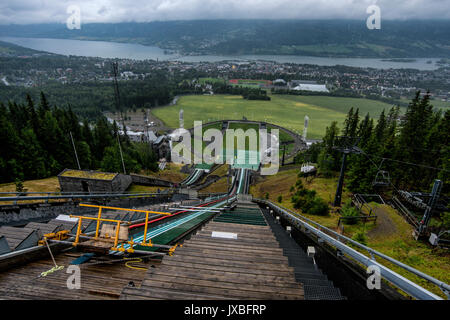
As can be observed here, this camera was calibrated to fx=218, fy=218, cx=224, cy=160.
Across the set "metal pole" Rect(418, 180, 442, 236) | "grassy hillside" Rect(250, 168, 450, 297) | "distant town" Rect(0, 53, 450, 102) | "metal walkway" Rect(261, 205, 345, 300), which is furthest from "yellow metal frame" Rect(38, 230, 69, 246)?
"distant town" Rect(0, 53, 450, 102)

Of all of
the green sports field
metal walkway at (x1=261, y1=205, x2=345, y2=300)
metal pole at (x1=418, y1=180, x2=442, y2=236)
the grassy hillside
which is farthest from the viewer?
the green sports field

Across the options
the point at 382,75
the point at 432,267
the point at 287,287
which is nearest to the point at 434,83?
the point at 382,75

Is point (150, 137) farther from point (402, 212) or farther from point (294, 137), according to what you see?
point (402, 212)


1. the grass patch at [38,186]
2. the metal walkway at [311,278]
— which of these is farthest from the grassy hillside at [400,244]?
the grass patch at [38,186]

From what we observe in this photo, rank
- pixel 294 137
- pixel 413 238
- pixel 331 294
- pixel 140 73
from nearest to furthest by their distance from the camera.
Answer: pixel 331 294 → pixel 413 238 → pixel 294 137 → pixel 140 73

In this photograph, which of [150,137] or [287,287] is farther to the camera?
[150,137]

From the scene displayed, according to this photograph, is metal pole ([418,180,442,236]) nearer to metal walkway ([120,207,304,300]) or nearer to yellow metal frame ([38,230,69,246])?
metal walkway ([120,207,304,300])
